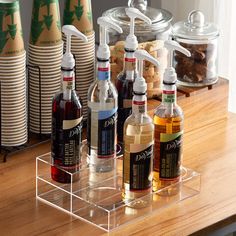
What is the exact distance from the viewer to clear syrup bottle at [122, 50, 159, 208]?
2100 mm

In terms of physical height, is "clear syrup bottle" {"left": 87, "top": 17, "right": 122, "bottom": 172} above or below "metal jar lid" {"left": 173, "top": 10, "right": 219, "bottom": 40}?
below

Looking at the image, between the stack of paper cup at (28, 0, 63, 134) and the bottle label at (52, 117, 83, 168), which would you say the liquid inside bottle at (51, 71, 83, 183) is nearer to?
the bottle label at (52, 117, 83, 168)

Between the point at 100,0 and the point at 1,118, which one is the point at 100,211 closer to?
the point at 1,118

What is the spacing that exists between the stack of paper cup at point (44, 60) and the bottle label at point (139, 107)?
389mm

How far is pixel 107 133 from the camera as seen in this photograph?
225 centimetres

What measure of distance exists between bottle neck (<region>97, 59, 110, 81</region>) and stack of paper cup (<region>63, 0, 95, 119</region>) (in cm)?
31

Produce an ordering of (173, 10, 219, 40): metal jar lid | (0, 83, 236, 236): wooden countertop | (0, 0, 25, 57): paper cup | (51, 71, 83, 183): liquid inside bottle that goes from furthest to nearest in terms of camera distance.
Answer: (173, 10, 219, 40): metal jar lid, (0, 0, 25, 57): paper cup, (51, 71, 83, 183): liquid inside bottle, (0, 83, 236, 236): wooden countertop

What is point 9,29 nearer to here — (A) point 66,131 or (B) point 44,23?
(B) point 44,23

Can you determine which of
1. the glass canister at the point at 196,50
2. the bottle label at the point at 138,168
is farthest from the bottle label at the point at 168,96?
the glass canister at the point at 196,50

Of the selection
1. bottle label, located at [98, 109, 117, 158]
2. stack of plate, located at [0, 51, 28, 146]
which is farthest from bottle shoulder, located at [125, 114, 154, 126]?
stack of plate, located at [0, 51, 28, 146]

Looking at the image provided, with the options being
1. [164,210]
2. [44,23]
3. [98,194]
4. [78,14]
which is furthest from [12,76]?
[164,210]

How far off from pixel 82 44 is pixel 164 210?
543mm

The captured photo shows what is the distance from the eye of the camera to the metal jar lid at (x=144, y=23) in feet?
8.39

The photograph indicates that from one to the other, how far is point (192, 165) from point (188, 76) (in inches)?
13.6
